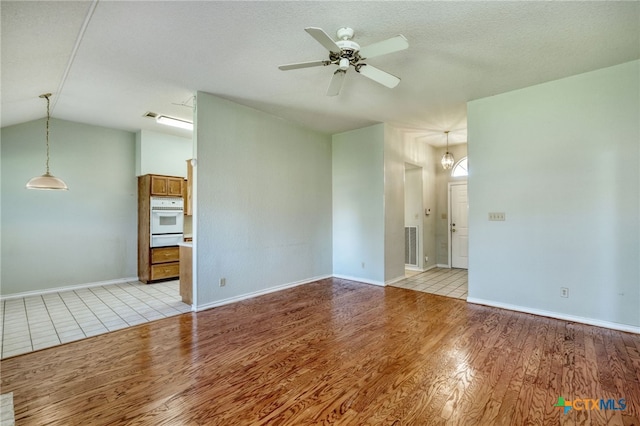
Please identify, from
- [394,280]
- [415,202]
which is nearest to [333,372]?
[394,280]

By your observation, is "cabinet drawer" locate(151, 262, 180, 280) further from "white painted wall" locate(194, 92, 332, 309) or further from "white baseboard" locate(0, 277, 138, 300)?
"white painted wall" locate(194, 92, 332, 309)

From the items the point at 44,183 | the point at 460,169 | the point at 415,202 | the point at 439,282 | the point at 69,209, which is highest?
the point at 460,169

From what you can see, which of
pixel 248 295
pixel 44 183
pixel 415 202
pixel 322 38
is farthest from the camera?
pixel 415 202

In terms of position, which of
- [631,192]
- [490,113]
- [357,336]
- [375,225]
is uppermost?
[490,113]

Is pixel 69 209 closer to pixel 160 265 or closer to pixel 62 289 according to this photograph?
pixel 62 289

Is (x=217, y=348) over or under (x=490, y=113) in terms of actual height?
under

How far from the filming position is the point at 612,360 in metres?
2.47

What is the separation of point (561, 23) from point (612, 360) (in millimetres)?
2954

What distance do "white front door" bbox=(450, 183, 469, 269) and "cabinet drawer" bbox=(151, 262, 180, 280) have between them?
6.22 metres

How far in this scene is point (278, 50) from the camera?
9.19 ft

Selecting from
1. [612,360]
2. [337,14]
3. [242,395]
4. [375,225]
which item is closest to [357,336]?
[242,395]

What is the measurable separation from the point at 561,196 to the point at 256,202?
414 centimetres

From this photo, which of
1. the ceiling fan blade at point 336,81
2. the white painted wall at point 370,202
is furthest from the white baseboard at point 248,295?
the ceiling fan blade at point 336,81

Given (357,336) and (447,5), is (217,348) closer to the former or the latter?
(357,336)
